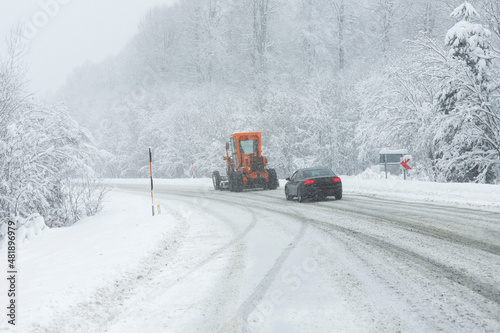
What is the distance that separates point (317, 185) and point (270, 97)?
22850 mm

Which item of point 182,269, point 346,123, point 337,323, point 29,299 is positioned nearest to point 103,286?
point 29,299

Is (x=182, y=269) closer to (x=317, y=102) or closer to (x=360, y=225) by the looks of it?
(x=360, y=225)

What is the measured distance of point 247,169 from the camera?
24.3 m

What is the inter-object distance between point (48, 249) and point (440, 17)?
43.9 metres

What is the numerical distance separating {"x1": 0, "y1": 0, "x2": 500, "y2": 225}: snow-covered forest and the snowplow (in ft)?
22.3

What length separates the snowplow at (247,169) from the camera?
23.7 m

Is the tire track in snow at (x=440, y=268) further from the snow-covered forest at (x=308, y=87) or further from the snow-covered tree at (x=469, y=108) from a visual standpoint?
the snow-covered forest at (x=308, y=87)

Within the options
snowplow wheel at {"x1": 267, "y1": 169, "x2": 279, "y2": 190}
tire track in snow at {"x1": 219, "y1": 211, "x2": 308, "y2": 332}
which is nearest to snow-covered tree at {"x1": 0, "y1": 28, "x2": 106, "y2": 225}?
tire track in snow at {"x1": 219, "y1": 211, "x2": 308, "y2": 332}

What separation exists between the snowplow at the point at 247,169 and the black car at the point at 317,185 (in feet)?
22.3

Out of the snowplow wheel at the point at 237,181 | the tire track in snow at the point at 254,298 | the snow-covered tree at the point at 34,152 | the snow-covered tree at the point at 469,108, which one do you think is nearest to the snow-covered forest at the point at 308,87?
the snow-covered tree at the point at 469,108

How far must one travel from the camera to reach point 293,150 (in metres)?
36.4

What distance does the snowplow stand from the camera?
2373 centimetres

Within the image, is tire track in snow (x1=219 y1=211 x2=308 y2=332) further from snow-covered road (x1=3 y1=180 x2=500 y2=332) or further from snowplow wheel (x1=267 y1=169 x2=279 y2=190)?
snowplow wheel (x1=267 y1=169 x2=279 y2=190)

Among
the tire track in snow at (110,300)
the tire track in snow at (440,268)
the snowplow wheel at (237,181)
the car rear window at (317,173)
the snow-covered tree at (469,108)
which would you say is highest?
the snow-covered tree at (469,108)
